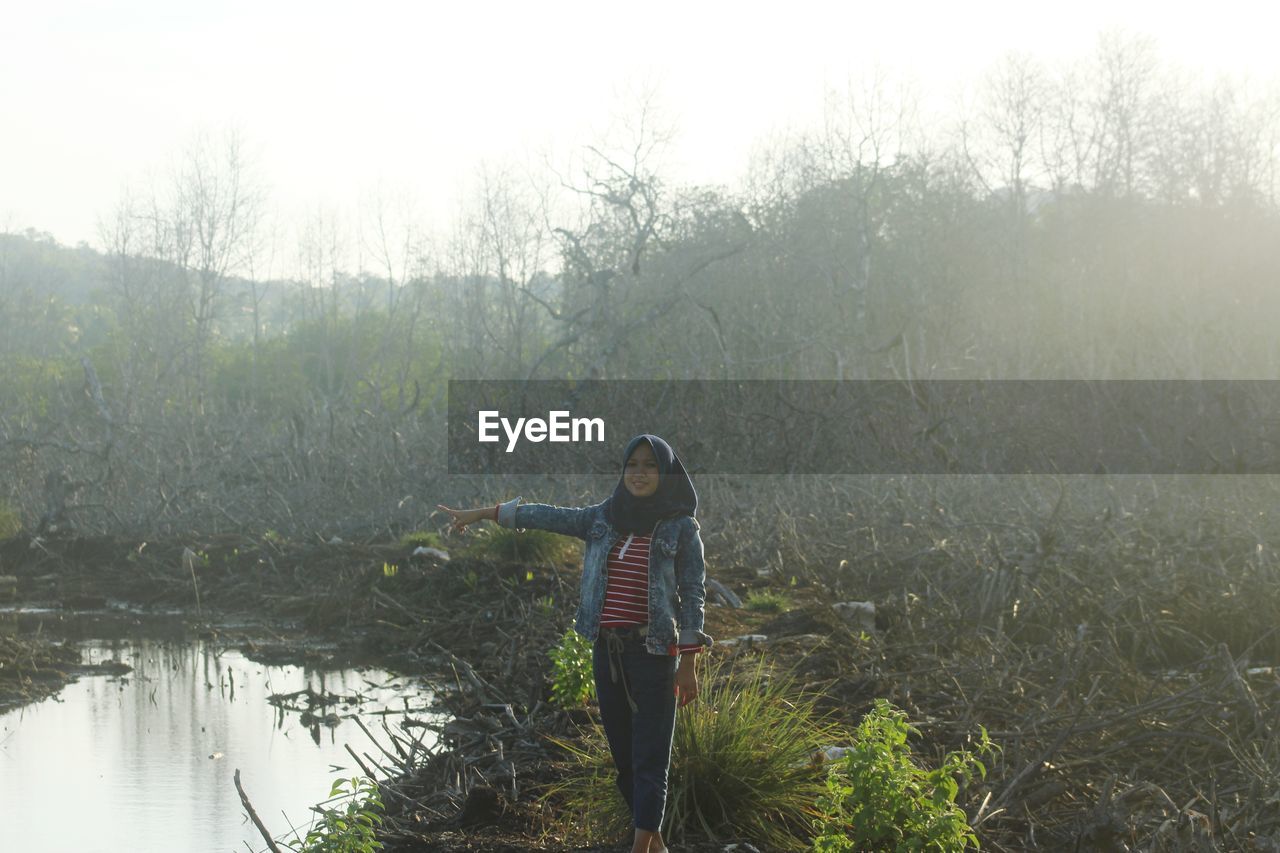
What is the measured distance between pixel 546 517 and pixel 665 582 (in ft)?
2.20

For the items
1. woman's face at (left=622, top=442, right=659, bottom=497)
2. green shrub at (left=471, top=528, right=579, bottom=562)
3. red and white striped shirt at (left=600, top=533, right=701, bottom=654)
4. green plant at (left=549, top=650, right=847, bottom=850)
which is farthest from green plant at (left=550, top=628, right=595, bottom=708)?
green shrub at (left=471, top=528, right=579, bottom=562)

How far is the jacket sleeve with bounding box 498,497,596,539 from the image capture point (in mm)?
6070

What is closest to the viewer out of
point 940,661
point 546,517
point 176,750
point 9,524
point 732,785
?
point 546,517

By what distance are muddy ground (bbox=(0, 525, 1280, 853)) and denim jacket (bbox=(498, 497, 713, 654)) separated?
105 centimetres

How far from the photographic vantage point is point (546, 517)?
6.21 metres

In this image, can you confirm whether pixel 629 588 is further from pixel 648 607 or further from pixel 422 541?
pixel 422 541

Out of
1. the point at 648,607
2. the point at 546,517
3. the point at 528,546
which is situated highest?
the point at 546,517

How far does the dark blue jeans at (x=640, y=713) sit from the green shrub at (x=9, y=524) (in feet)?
54.8

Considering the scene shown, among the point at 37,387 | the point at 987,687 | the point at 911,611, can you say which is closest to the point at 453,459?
the point at 911,611

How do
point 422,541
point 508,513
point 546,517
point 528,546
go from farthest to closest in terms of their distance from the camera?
1. point 422,541
2. point 528,546
3. point 546,517
4. point 508,513

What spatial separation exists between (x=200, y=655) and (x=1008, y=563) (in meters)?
8.27

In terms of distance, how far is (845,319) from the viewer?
38.5 m

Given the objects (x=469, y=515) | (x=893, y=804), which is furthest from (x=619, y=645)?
(x=893, y=804)

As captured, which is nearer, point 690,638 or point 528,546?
point 690,638
